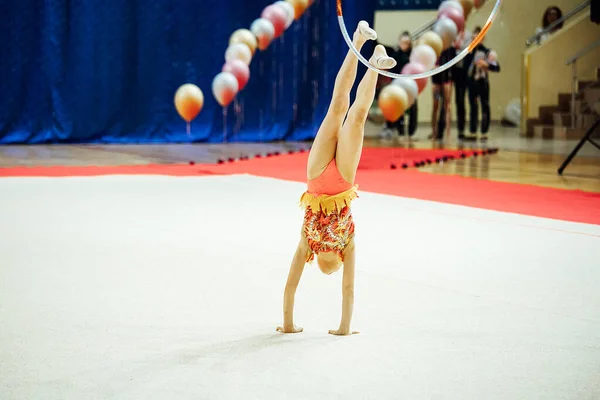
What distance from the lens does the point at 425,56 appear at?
704 cm

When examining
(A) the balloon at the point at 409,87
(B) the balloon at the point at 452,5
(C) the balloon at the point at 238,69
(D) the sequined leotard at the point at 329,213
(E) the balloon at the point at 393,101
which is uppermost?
(B) the balloon at the point at 452,5

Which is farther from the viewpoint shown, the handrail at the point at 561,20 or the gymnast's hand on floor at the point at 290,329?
the handrail at the point at 561,20

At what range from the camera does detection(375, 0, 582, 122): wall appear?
14.7m

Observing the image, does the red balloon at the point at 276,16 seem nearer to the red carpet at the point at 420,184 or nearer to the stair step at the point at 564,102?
the red carpet at the point at 420,184

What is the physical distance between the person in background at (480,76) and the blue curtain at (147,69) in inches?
62.7

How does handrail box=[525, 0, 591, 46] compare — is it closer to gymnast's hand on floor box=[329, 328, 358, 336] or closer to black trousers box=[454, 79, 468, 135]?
black trousers box=[454, 79, 468, 135]

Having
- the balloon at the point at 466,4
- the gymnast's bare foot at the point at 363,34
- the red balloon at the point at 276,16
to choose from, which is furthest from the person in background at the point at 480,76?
the gymnast's bare foot at the point at 363,34

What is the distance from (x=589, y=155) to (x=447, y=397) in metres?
7.27

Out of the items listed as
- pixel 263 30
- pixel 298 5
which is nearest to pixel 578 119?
pixel 298 5

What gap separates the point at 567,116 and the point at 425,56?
5.33 metres

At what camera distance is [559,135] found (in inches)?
452

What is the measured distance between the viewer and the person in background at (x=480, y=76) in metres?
10.4

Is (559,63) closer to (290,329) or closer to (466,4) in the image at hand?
(466,4)

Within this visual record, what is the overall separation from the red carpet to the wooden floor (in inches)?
15.4
